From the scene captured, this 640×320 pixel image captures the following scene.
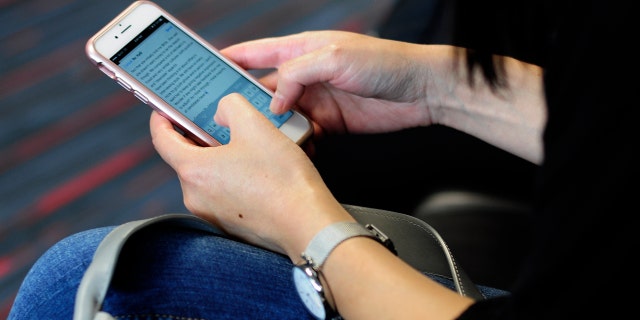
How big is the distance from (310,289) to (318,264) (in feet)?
0.08

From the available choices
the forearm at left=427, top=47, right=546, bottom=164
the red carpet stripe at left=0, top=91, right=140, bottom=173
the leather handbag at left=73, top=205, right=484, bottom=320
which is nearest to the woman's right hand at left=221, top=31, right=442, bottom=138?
the forearm at left=427, top=47, right=546, bottom=164

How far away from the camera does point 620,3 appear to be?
369mm

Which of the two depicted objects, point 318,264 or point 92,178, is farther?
point 92,178

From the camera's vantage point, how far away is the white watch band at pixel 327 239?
576mm

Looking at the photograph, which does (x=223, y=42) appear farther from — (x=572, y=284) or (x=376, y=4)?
(x=572, y=284)

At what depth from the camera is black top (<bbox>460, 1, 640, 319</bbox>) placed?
378mm

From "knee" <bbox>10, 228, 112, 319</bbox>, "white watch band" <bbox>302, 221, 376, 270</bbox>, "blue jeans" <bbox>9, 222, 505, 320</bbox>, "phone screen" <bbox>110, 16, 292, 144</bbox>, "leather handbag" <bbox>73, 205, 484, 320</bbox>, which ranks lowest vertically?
"knee" <bbox>10, 228, 112, 319</bbox>

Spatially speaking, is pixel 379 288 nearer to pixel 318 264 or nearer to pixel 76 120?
pixel 318 264

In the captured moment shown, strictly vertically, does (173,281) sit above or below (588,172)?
below

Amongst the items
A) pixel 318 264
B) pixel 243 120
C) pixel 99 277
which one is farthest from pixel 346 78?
pixel 99 277

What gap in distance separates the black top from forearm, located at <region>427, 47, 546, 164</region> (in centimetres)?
33

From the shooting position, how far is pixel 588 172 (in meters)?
0.40

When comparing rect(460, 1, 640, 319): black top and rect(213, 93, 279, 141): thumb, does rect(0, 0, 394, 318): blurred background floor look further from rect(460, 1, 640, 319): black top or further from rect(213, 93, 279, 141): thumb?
rect(460, 1, 640, 319): black top

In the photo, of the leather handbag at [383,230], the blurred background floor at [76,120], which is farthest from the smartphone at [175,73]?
the blurred background floor at [76,120]
